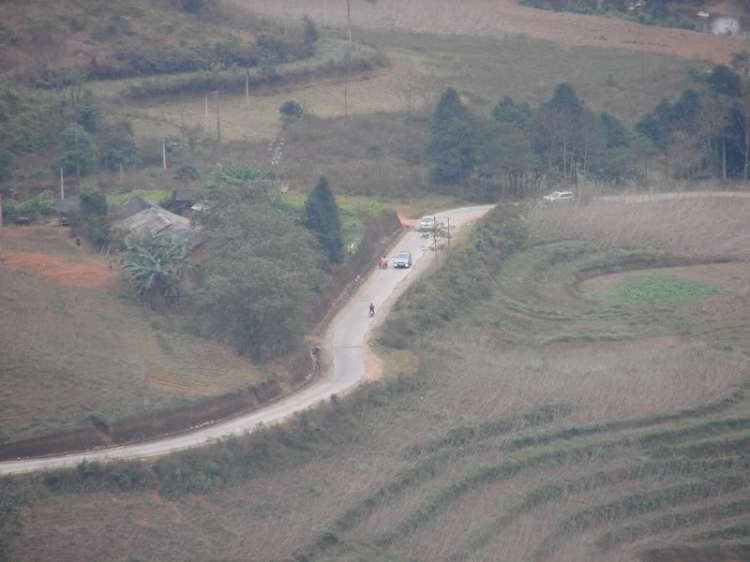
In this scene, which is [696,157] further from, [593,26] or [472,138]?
[593,26]

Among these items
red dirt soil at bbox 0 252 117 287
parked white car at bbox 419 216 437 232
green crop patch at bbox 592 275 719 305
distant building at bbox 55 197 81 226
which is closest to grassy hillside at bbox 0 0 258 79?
distant building at bbox 55 197 81 226

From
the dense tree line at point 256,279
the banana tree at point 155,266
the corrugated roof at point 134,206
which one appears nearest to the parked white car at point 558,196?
the dense tree line at point 256,279

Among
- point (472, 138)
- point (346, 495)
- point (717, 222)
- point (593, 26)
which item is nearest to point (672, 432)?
point (346, 495)

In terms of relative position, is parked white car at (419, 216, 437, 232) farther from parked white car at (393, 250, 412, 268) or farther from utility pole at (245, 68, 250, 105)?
utility pole at (245, 68, 250, 105)

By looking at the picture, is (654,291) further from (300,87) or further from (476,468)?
(300,87)

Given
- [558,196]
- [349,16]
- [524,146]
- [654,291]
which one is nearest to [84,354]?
[654,291]
